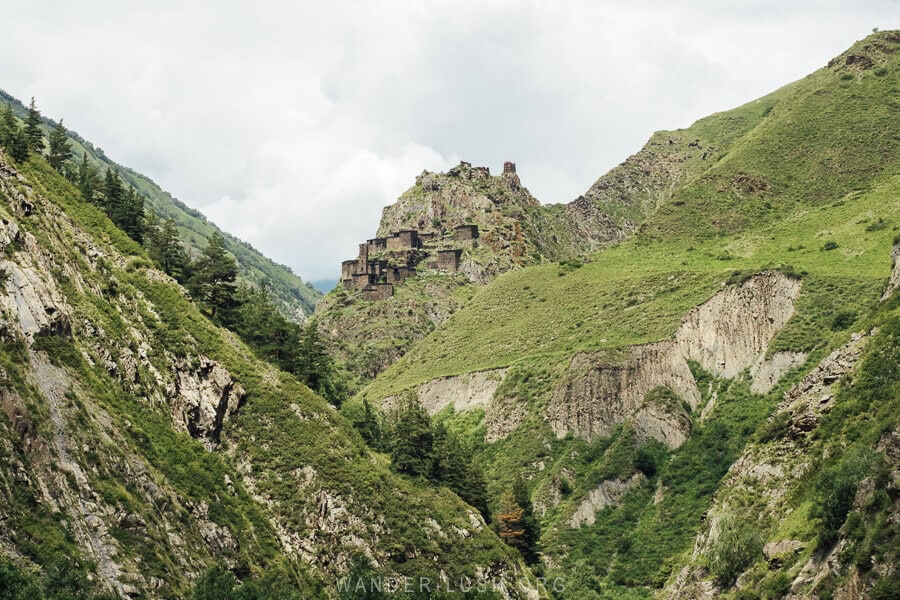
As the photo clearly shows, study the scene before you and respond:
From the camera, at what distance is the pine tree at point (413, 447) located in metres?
95.0

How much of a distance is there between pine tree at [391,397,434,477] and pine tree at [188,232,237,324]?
66.2 ft

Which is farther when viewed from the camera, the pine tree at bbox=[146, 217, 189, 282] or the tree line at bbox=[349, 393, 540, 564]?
the tree line at bbox=[349, 393, 540, 564]

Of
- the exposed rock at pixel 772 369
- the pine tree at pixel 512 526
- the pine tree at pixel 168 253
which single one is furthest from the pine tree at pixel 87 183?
the exposed rock at pixel 772 369

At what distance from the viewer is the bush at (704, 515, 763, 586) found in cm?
Result: 6750

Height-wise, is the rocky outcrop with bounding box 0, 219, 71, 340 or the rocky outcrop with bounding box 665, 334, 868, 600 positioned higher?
the rocky outcrop with bounding box 0, 219, 71, 340

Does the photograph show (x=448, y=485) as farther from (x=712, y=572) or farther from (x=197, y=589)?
(x=197, y=589)

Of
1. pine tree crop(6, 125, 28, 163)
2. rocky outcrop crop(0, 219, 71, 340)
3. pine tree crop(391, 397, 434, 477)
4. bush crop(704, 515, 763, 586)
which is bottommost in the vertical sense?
bush crop(704, 515, 763, 586)

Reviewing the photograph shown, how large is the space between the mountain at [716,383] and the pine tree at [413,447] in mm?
10059

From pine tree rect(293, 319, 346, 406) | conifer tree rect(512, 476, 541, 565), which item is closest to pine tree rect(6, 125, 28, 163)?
pine tree rect(293, 319, 346, 406)

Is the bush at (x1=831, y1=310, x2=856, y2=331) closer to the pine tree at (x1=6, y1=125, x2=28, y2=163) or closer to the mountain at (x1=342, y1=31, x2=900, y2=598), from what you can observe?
the mountain at (x1=342, y1=31, x2=900, y2=598)

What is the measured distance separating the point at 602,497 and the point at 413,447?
29868 mm

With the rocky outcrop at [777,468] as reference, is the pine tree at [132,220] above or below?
above

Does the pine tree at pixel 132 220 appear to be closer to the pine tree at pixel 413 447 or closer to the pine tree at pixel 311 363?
the pine tree at pixel 311 363

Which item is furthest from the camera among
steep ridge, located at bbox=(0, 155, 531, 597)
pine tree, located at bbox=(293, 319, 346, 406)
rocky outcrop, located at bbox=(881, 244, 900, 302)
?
pine tree, located at bbox=(293, 319, 346, 406)
